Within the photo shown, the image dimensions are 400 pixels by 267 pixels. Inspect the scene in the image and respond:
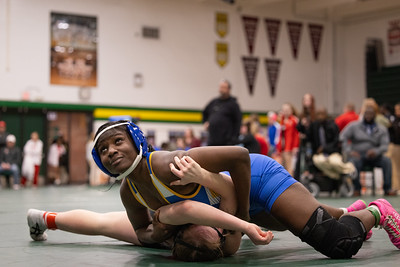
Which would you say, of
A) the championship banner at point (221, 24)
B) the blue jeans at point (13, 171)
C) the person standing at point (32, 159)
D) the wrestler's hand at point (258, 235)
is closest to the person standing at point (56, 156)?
the person standing at point (32, 159)

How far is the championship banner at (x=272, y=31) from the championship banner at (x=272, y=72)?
0.37 metres

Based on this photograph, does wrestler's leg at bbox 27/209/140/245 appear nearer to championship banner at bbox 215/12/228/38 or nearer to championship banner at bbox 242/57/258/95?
championship banner at bbox 215/12/228/38

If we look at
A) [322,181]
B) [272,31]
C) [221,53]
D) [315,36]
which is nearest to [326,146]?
[322,181]

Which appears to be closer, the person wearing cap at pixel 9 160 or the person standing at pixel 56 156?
the person wearing cap at pixel 9 160

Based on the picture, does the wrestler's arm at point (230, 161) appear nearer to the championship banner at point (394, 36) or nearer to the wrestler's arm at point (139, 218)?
the wrestler's arm at point (139, 218)

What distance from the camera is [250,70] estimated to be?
22250 millimetres

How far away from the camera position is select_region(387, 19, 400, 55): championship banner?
73.2 feet

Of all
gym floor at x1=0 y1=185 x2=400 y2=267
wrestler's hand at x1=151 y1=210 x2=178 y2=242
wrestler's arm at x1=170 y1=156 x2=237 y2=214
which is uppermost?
wrestler's arm at x1=170 y1=156 x2=237 y2=214

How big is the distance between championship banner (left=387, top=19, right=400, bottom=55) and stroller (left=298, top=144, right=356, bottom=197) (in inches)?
530

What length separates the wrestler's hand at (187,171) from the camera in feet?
9.71

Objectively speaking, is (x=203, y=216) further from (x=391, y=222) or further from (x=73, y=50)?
(x=73, y=50)

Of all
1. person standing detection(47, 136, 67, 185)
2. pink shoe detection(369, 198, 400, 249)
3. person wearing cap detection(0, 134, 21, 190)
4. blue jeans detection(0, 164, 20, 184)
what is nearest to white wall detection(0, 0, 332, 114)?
person standing detection(47, 136, 67, 185)

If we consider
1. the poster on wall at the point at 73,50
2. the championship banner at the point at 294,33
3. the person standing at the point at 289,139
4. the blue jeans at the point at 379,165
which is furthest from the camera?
the championship banner at the point at 294,33

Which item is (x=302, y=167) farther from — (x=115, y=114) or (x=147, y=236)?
(x=115, y=114)
